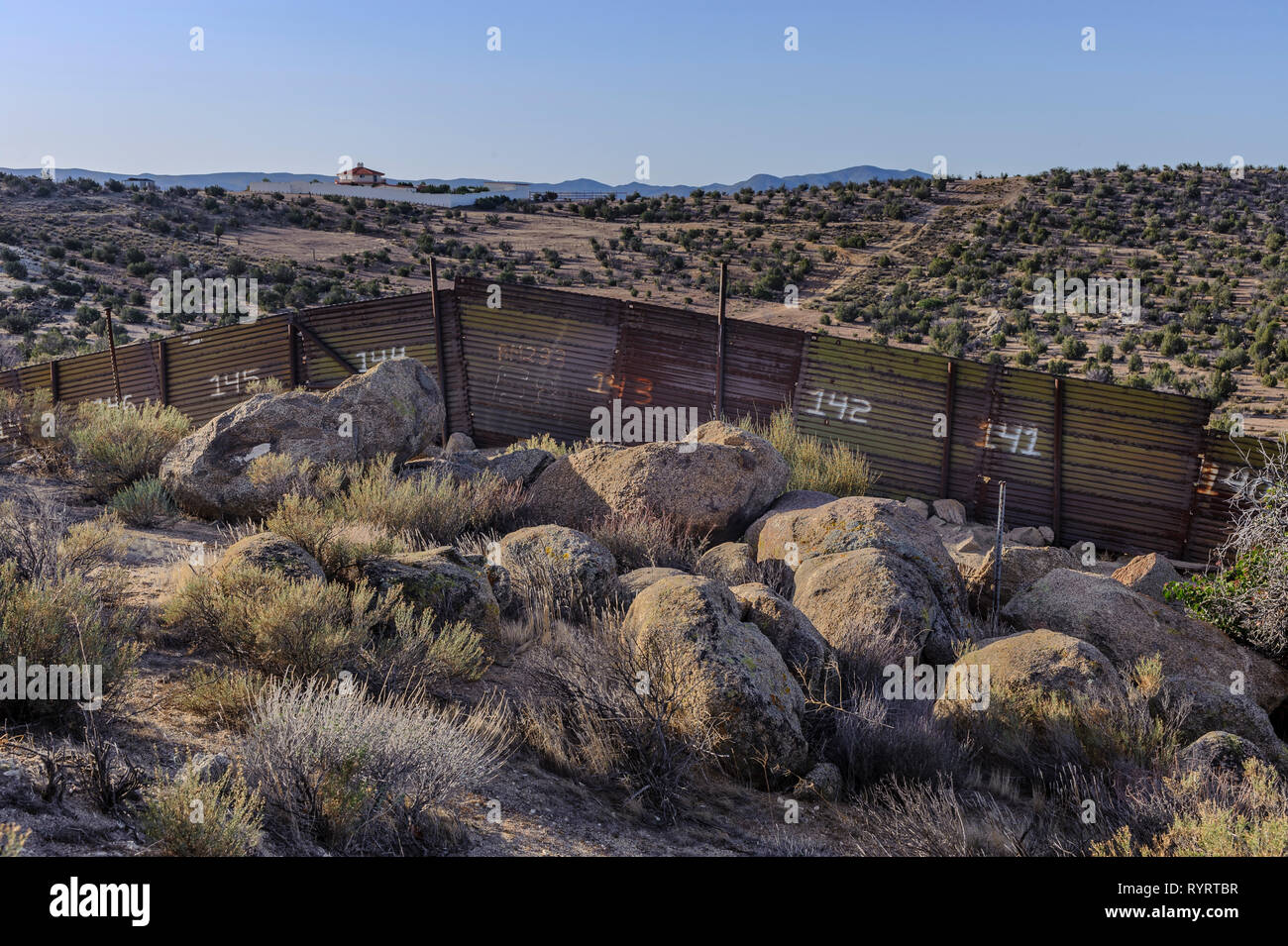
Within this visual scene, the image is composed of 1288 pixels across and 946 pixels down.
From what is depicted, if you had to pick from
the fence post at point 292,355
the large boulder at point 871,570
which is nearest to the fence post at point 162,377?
the fence post at point 292,355

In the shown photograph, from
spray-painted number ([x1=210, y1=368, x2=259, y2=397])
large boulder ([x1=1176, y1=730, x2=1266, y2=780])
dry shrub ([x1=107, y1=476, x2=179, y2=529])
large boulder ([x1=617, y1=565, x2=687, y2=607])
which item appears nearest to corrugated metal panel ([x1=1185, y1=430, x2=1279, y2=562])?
large boulder ([x1=1176, y1=730, x2=1266, y2=780])

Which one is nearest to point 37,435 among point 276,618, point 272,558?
point 272,558

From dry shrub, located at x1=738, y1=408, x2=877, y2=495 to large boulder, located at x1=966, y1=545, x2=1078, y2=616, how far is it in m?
2.90

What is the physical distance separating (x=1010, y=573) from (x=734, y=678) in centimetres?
520

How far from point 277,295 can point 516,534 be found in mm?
30645

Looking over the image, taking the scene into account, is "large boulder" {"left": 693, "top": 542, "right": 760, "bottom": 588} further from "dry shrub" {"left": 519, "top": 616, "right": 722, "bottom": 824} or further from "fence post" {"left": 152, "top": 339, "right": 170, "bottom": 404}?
"fence post" {"left": 152, "top": 339, "right": 170, "bottom": 404}

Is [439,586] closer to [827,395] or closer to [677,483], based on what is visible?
[677,483]

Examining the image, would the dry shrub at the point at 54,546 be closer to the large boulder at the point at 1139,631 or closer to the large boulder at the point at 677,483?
the large boulder at the point at 677,483

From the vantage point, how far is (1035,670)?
6648 millimetres

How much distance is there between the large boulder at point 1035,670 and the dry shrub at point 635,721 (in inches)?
81.9

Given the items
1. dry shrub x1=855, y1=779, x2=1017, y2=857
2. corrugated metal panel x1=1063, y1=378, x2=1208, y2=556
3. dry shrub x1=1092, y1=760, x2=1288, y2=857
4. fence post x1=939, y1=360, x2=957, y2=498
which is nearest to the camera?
dry shrub x1=1092, y1=760, x2=1288, y2=857

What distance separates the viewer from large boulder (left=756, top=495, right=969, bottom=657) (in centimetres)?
722
